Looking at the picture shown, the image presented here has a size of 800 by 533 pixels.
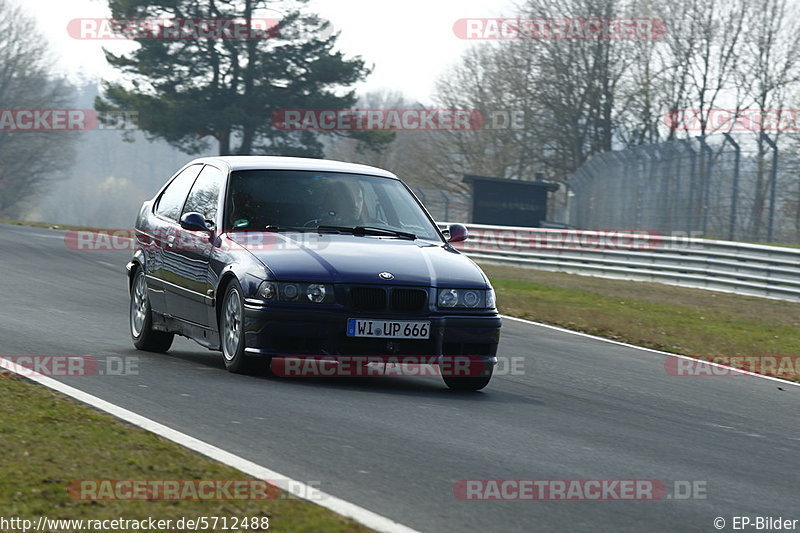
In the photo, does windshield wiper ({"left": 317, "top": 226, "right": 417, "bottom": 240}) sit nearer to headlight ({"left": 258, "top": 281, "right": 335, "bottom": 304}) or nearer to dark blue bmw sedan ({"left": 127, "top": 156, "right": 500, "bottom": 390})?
dark blue bmw sedan ({"left": 127, "top": 156, "right": 500, "bottom": 390})

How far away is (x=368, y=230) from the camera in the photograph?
9297 millimetres

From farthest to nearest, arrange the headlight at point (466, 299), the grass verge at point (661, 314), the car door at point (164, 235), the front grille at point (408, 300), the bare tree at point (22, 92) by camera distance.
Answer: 1. the bare tree at point (22, 92)
2. the grass verge at point (661, 314)
3. the car door at point (164, 235)
4. the headlight at point (466, 299)
5. the front grille at point (408, 300)

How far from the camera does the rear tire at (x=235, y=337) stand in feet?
28.1

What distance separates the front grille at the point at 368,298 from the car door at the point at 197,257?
120cm

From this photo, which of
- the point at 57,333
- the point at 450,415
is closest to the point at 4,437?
the point at 450,415

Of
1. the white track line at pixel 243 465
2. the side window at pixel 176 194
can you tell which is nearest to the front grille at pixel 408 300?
the white track line at pixel 243 465

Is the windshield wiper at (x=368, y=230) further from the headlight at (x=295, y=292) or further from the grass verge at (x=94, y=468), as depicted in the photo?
the grass verge at (x=94, y=468)

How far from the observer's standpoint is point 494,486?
18.4 feet

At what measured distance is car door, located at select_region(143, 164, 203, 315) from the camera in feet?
33.0

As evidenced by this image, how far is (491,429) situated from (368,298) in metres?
1.56

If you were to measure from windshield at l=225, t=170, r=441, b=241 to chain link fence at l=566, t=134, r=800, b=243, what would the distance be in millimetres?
16311

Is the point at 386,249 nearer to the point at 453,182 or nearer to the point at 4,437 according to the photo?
the point at 4,437

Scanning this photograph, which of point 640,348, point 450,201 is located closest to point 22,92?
point 450,201

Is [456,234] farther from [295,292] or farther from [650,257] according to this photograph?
[650,257]
